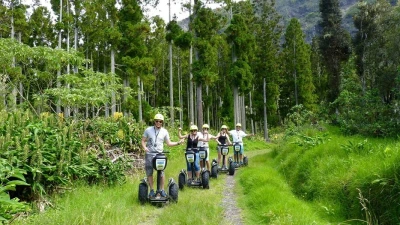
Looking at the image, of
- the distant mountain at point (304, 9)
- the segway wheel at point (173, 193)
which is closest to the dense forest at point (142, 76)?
the segway wheel at point (173, 193)

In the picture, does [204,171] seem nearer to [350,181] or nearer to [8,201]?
[350,181]

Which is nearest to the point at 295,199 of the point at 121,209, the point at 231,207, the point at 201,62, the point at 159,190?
the point at 231,207

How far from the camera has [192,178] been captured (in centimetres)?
929

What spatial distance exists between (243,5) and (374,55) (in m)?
16.9

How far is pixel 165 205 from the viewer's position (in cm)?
705

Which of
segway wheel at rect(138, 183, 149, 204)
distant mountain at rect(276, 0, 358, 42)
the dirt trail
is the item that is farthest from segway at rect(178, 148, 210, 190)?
distant mountain at rect(276, 0, 358, 42)

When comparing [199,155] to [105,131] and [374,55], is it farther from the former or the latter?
[374,55]

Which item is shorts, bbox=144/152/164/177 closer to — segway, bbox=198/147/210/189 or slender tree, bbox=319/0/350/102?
segway, bbox=198/147/210/189

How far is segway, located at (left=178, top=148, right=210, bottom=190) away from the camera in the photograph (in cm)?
877

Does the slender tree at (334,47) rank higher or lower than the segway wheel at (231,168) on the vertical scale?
higher

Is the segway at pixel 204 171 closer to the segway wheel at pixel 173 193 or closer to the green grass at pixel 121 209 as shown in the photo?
the green grass at pixel 121 209

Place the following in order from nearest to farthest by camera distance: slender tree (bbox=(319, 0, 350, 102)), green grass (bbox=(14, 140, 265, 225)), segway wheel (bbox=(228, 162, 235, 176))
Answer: green grass (bbox=(14, 140, 265, 225)) < segway wheel (bbox=(228, 162, 235, 176)) < slender tree (bbox=(319, 0, 350, 102))

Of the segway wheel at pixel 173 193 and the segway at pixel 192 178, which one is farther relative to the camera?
the segway at pixel 192 178

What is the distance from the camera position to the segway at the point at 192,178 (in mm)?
8766
